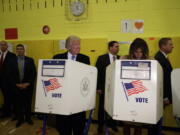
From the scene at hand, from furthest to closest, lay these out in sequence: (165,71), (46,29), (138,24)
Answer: (46,29) → (138,24) → (165,71)

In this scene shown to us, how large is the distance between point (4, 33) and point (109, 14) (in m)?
2.33

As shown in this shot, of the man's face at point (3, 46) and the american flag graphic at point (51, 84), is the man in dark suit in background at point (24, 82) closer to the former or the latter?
the man's face at point (3, 46)

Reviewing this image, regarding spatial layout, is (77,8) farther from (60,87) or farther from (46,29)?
(60,87)

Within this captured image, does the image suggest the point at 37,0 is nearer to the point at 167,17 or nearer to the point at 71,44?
the point at 167,17

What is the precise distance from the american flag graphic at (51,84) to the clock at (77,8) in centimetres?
264

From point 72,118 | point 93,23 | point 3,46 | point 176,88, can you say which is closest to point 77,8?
point 93,23

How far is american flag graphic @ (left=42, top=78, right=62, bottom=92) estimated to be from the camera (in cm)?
156

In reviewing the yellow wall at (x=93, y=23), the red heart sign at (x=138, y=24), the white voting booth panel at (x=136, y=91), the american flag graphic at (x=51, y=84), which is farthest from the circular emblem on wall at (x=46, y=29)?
the white voting booth panel at (x=136, y=91)

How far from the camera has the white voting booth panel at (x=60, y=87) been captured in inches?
60.4

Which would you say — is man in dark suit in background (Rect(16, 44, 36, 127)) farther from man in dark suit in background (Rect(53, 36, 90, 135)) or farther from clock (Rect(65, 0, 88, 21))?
man in dark suit in background (Rect(53, 36, 90, 135))

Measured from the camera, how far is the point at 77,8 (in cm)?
402

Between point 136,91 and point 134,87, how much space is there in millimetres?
28

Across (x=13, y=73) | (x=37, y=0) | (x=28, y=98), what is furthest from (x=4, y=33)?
(x=28, y=98)

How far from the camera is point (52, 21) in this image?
167 inches
